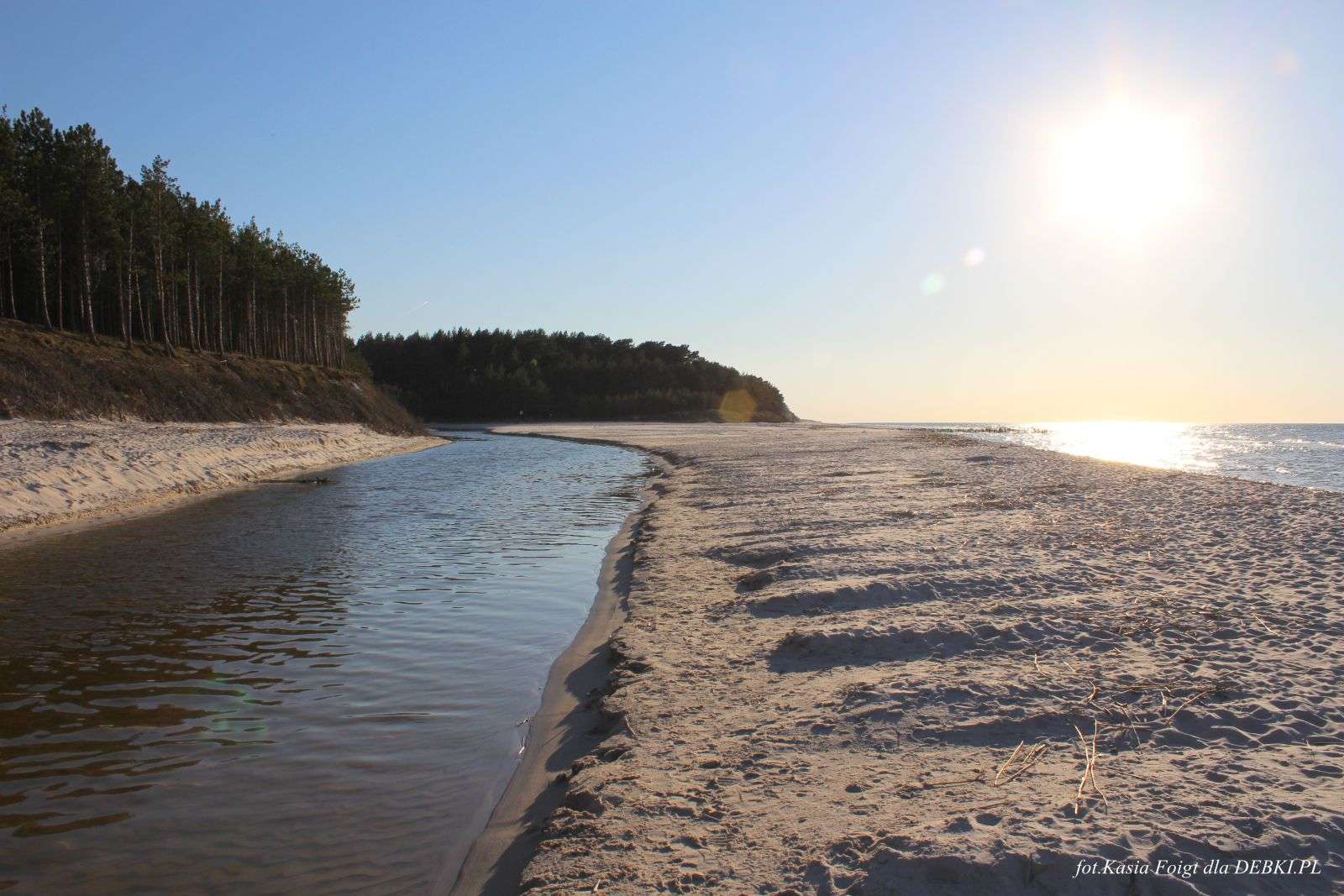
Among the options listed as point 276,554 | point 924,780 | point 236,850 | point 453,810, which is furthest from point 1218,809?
point 276,554

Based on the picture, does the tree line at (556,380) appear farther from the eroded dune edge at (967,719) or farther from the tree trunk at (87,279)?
the eroded dune edge at (967,719)

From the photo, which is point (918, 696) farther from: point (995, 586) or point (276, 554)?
point (276, 554)

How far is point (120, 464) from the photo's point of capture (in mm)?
20453

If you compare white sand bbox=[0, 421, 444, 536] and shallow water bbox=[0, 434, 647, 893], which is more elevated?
white sand bbox=[0, 421, 444, 536]

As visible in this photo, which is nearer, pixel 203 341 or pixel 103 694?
pixel 103 694

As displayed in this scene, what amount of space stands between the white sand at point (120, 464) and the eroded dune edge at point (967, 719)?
12.7 m

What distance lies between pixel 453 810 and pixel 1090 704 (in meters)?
4.25

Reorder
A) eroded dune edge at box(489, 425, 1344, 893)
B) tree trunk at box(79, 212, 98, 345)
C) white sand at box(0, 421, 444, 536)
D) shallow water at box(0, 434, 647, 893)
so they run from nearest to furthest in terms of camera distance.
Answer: eroded dune edge at box(489, 425, 1344, 893)
shallow water at box(0, 434, 647, 893)
white sand at box(0, 421, 444, 536)
tree trunk at box(79, 212, 98, 345)

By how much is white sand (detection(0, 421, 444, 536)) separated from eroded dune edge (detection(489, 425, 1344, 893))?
41.7 ft

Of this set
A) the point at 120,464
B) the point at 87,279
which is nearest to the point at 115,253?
the point at 87,279

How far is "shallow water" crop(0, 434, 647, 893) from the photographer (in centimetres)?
443

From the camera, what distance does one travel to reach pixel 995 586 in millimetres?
9086

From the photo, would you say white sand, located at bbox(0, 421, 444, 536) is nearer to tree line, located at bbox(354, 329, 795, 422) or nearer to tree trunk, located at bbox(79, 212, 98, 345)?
tree trunk, located at bbox(79, 212, 98, 345)

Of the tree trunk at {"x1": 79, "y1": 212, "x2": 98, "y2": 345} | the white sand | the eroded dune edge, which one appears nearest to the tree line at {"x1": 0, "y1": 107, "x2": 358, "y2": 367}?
the tree trunk at {"x1": 79, "y1": 212, "x2": 98, "y2": 345}
